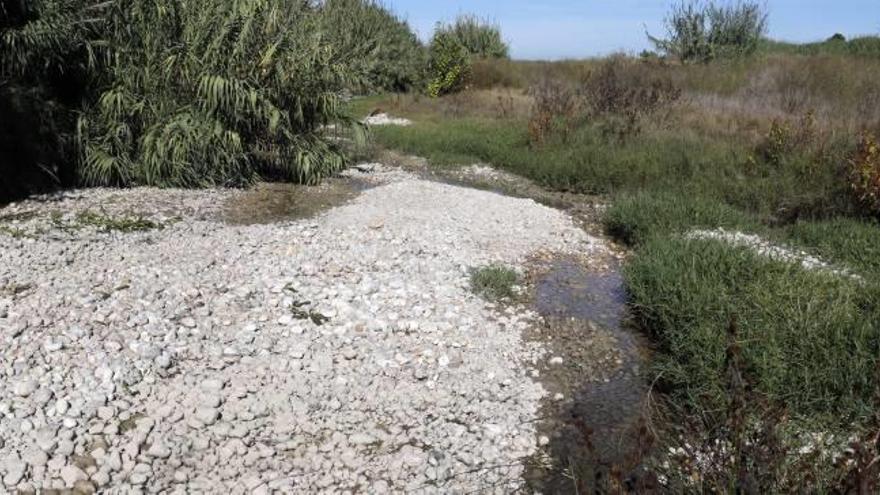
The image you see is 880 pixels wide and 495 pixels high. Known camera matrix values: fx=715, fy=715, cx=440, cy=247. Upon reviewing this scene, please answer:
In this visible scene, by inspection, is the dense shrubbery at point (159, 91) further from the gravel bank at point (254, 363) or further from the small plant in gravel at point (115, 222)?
the gravel bank at point (254, 363)

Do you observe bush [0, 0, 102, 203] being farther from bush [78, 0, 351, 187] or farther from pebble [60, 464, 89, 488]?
pebble [60, 464, 89, 488]

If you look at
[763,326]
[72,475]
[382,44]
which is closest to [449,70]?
[382,44]

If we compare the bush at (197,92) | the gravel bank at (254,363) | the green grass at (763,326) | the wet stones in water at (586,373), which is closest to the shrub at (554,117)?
the bush at (197,92)

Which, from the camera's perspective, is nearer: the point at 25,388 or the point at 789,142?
the point at 25,388

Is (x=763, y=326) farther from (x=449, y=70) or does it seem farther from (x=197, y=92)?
(x=449, y=70)

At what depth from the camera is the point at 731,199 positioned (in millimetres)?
11828

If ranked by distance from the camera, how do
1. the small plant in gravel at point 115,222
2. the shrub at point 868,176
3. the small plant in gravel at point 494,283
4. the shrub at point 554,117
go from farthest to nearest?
the shrub at point 554,117, the shrub at point 868,176, the small plant in gravel at point 115,222, the small plant in gravel at point 494,283

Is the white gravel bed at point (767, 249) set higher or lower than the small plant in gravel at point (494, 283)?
higher

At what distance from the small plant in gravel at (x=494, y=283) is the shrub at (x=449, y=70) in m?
20.4

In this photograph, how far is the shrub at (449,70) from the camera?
1075 inches

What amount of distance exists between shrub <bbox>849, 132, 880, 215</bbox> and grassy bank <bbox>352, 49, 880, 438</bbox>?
0.21m

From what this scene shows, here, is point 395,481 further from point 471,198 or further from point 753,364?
point 471,198

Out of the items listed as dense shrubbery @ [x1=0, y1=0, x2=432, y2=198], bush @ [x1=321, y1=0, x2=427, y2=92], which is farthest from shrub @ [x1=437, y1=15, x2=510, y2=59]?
dense shrubbery @ [x1=0, y1=0, x2=432, y2=198]

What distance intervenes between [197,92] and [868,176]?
9836 millimetres
